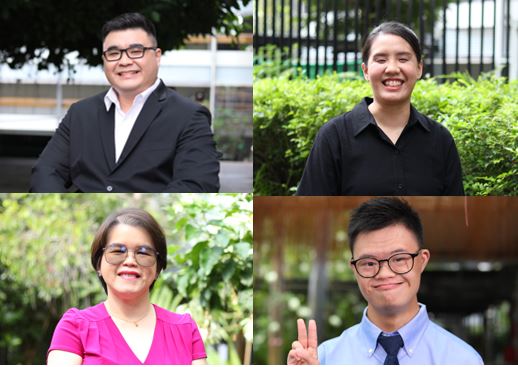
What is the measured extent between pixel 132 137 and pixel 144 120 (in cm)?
9

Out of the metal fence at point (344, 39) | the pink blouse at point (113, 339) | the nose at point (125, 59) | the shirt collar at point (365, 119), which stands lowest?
the pink blouse at point (113, 339)

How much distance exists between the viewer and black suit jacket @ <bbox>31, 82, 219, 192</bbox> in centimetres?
371

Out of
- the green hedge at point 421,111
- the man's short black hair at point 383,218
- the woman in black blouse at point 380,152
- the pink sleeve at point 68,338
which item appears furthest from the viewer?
the green hedge at point 421,111

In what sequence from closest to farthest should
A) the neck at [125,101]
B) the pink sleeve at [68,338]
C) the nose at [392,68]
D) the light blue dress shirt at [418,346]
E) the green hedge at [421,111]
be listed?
the pink sleeve at [68,338] < the light blue dress shirt at [418,346] < the nose at [392,68] < the neck at [125,101] < the green hedge at [421,111]

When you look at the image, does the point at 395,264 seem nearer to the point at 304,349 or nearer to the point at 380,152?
the point at 304,349

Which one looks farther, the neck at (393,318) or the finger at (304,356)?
the neck at (393,318)

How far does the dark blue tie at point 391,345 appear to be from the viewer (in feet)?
10.6

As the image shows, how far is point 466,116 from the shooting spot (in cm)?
439

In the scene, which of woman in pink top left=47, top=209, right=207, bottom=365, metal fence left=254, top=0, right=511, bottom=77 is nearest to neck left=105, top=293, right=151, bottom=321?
woman in pink top left=47, top=209, right=207, bottom=365

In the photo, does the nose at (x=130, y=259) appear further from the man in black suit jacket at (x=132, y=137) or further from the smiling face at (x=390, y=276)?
the smiling face at (x=390, y=276)

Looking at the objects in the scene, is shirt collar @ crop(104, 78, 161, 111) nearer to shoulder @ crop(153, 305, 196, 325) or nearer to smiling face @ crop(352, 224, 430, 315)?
shoulder @ crop(153, 305, 196, 325)

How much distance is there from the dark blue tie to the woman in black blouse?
0.69 meters

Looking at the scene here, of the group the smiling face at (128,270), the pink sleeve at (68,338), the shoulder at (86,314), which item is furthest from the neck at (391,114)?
the pink sleeve at (68,338)

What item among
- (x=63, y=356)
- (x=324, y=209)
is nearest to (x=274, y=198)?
(x=324, y=209)
